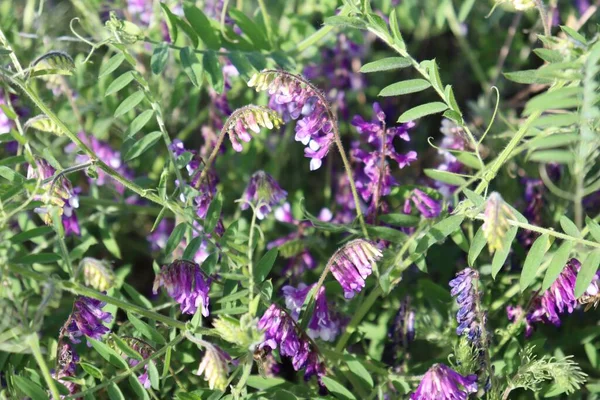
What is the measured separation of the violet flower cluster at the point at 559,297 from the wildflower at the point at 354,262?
0.49 metres

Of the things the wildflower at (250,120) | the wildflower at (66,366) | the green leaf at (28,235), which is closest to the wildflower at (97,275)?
the wildflower at (66,366)

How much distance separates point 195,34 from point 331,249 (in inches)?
36.6

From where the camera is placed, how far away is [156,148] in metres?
3.16

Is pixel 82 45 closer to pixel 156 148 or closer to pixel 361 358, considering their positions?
pixel 156 148

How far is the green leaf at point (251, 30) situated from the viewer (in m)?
2.67

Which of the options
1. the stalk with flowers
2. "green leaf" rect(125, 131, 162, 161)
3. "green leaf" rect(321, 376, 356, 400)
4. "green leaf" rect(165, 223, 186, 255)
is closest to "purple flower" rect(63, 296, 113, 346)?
Answer: the stalk with flowers

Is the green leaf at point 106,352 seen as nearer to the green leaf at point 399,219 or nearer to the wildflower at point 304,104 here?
the wildflower at point 304,104

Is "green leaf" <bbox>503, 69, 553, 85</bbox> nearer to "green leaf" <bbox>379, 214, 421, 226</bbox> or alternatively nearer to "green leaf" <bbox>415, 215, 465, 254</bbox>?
"green leaf" <bbox>415, 215, 465, 254</bbox>

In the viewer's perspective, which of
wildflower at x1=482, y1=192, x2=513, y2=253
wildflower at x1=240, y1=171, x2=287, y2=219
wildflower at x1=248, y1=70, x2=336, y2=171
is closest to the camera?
wildflower at x1=482, y1=192, x2=513, y2=253

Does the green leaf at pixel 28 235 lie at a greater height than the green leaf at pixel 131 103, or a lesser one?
lesser

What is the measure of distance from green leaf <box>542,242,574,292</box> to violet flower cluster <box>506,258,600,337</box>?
78 millimetres

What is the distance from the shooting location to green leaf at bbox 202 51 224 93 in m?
2.46

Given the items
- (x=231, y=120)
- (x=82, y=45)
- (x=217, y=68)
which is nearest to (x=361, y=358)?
(x=231, y=120)

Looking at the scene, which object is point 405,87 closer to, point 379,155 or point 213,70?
point 379,155
